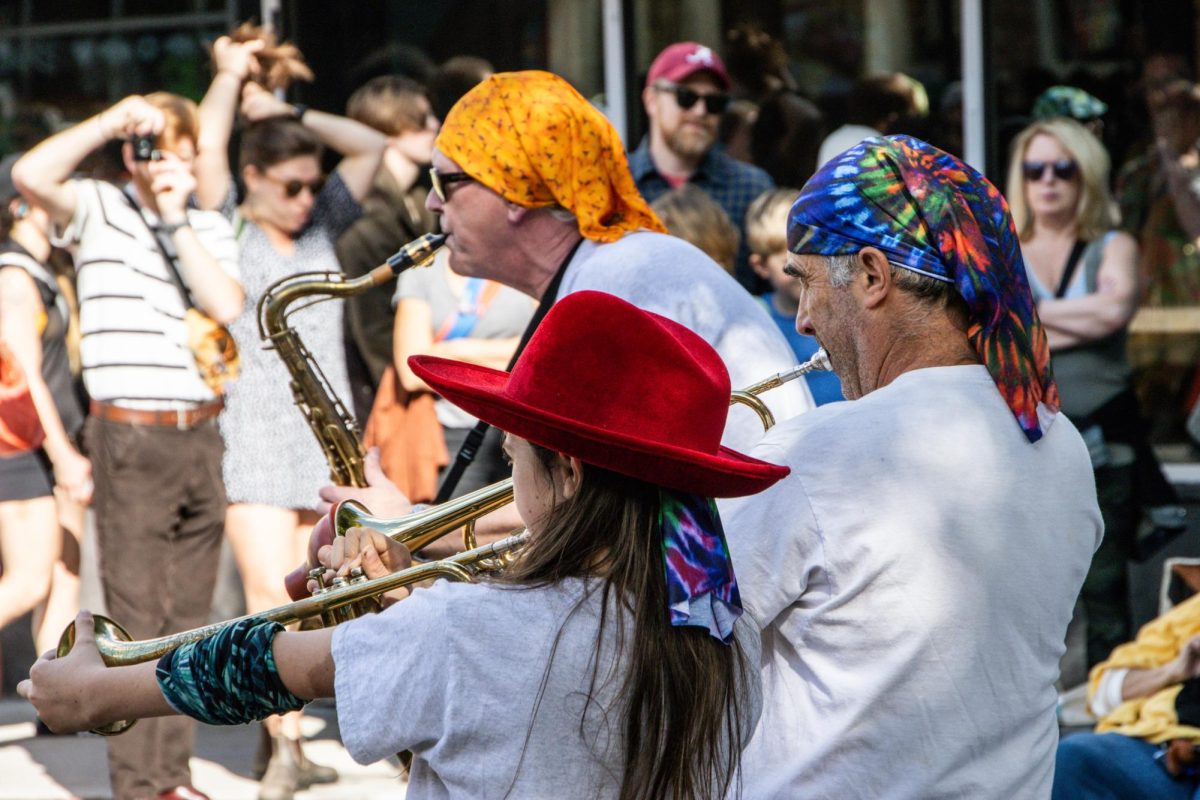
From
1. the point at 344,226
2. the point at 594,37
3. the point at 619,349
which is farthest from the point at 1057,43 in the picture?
the point at 619,349

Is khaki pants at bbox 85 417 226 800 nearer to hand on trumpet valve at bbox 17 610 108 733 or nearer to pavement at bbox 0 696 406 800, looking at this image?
pavement at bbox 0 696 406 800

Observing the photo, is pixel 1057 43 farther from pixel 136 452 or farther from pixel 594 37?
pixel 136 452

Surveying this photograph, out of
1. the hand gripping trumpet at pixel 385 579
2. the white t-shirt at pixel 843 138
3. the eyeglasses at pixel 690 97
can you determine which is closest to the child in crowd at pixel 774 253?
the eyeglasses at pixel 690 97

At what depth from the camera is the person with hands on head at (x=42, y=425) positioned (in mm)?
5559

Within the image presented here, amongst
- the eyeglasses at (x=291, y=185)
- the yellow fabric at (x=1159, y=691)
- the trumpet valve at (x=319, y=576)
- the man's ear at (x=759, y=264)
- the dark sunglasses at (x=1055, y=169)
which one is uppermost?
the trumpet valve at (x=319, y=576)

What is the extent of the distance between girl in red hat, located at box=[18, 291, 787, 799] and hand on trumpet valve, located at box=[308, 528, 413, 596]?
1.18ft

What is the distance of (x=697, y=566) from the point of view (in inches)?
70.6

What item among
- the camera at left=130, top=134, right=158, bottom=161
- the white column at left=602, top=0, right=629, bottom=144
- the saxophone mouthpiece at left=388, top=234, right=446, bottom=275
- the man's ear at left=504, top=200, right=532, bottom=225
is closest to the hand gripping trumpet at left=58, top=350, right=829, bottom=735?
the man's ear at left=504, top=200, right=532, bottom=225

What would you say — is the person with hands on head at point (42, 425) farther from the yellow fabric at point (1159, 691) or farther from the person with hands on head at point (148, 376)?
the yellow fabric at point (1159, 691)

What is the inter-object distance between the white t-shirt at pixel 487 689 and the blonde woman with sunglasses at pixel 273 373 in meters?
3.71

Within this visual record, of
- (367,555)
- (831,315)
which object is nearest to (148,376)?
(367,555)

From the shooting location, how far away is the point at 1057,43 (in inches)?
257

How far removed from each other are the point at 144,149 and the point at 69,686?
12.2 feet

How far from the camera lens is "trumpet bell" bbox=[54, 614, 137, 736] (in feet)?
6.44
